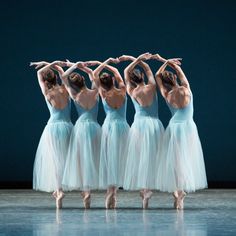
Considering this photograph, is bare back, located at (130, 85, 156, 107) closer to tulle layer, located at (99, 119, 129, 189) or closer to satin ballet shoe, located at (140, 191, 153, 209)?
tulle layer, located at (99, 119, 129, 189)

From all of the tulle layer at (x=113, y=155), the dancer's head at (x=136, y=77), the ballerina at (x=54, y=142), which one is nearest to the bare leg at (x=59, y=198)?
the ballerina at (x=54, y=142)

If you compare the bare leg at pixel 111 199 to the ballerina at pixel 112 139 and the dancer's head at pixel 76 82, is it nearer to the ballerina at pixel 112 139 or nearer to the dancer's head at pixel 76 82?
the ballerina at pixel 112 139

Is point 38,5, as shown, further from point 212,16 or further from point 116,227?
point 116,227

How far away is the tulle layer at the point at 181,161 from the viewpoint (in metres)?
8.69

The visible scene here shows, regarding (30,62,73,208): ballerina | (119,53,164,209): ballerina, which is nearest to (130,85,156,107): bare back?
(119,53,164,209): ballerina

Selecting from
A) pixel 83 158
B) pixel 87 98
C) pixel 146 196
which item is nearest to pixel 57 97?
pixel 87 98

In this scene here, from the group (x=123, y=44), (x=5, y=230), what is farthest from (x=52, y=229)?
(x=123, y=44)

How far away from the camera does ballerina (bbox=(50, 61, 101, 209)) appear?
8.88m

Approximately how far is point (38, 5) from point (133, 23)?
4.04ft

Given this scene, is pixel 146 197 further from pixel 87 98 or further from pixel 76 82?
pixel 76 82

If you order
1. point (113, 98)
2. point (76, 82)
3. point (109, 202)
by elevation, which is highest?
point (76, 82)

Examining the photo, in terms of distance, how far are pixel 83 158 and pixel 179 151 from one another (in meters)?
0.94

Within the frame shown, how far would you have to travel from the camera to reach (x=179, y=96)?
8844 mm

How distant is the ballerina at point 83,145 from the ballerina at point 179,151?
0.67 metres
